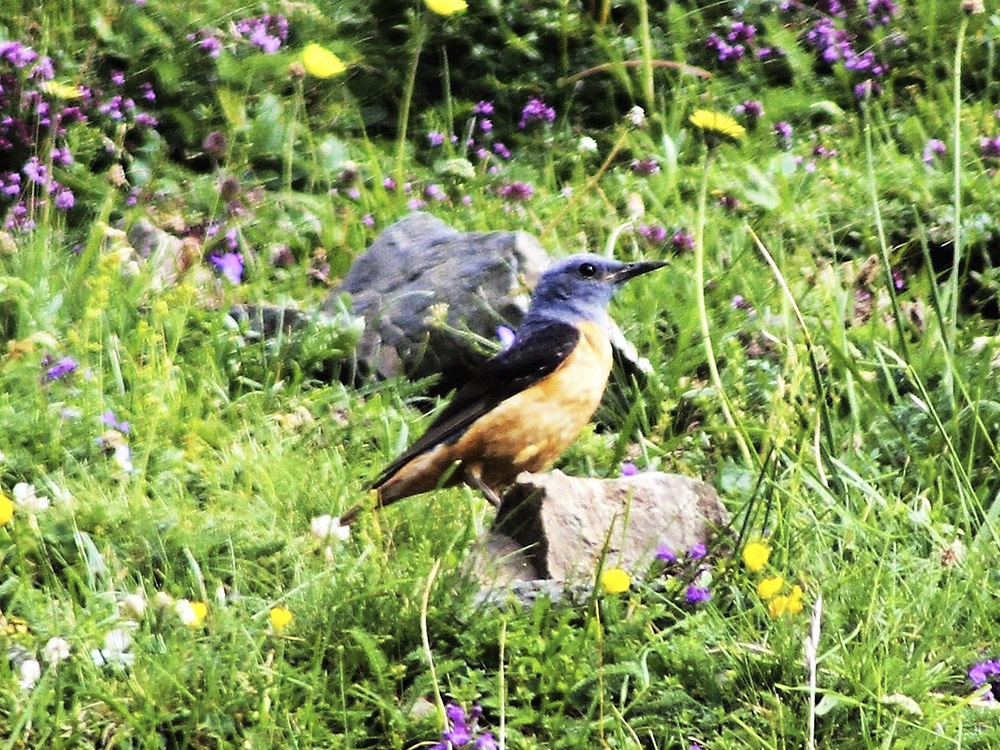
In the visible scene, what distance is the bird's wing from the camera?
500 centimetres

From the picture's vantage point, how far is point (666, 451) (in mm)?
5438

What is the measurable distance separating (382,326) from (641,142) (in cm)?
218

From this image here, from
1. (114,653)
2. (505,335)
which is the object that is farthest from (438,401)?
(114,653)

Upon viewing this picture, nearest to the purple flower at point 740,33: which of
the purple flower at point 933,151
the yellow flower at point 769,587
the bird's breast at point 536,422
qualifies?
the purple flower at point 933,151

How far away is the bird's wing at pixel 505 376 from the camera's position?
5.00 meters

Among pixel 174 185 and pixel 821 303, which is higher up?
pixel 174 185

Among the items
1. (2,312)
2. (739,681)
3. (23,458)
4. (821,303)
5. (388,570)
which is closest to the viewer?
(739,681)

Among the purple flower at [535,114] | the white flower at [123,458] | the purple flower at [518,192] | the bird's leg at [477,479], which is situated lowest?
the bird's leg at [477,479]

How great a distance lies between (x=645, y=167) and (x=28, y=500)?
155 inches

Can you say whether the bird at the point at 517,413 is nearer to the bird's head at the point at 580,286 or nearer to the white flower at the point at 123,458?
the bird's head at the point at 580,286

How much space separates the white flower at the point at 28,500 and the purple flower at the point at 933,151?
447 cm

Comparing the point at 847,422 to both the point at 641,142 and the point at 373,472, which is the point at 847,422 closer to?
the point at 373,472

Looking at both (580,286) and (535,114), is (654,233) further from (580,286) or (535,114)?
(535,114)

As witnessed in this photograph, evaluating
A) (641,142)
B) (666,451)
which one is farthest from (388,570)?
(641,142)
